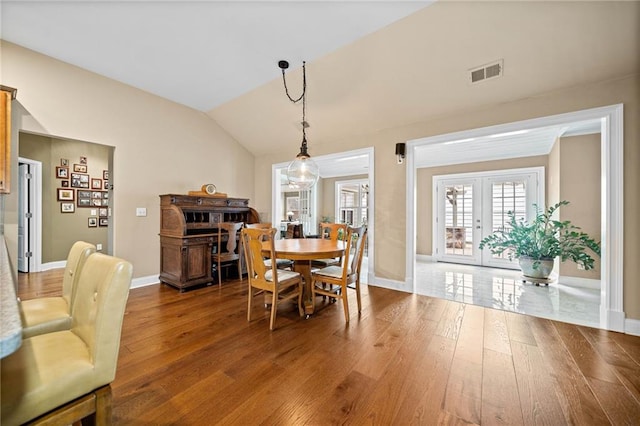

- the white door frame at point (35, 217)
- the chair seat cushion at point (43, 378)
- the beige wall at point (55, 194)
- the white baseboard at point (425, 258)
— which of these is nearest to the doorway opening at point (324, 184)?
the white baseboard at point (425, 258)

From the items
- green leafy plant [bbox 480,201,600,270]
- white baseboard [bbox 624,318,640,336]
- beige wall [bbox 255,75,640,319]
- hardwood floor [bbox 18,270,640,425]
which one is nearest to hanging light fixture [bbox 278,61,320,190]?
beige wall [bbox 255,75,640,319]

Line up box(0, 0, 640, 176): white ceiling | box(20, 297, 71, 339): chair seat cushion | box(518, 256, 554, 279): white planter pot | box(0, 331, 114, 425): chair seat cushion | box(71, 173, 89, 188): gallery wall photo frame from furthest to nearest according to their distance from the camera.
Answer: box(71, 173, 89, 188): gallery wall photo frame < box(518, 256, 554, 279): white planter pot < box(0, 0, 640, 176): white ceiling < box(20, 297, 71, 339): chair seat cushion < box(0, 331, 114, 425): chair seat cushion

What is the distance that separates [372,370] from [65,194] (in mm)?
6433

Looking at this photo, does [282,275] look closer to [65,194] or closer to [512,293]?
[512,293]

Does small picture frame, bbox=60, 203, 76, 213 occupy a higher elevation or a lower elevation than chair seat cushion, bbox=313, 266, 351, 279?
higher

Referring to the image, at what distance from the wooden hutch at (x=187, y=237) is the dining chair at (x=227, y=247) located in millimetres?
139

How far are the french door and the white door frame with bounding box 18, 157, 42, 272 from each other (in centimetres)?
818

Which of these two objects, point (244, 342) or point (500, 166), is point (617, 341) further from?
point (500, 166)

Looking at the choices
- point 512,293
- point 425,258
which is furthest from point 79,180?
point 512,293

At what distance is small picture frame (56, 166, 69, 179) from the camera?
4906 mm

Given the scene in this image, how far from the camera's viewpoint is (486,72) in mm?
2775

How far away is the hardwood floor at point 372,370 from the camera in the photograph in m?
1.47

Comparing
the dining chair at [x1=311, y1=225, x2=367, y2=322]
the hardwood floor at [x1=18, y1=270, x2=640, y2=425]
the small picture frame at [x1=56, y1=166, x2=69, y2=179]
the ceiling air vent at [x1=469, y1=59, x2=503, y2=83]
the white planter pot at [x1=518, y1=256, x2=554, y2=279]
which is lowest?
the hardwood floor at [x1=18, y1=270, x2=640, y2=425]

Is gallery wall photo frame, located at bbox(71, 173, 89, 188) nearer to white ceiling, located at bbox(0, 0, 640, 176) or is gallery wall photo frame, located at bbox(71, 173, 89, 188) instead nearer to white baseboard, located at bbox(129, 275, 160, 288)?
white ceiling, located at bbox(0, 0, 640, 176)
